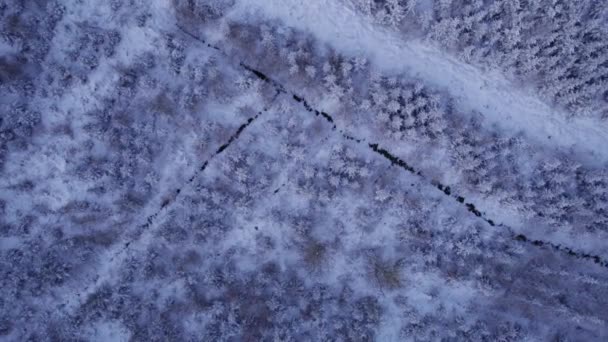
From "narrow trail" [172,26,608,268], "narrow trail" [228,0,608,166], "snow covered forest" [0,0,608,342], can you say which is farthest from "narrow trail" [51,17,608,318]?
"narrow trail" [228,0,608,166]

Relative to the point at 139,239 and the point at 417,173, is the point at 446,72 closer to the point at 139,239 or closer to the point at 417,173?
the point at 417,173

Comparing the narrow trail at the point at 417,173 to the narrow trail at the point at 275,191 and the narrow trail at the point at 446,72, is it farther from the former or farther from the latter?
the narrow trail at the point at 446,72

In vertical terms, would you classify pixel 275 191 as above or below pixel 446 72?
below

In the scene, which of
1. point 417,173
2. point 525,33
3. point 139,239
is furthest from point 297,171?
point 525,33

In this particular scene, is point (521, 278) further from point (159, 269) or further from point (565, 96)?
point (159, 269)

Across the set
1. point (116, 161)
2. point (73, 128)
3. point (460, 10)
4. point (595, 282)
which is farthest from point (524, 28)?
point (73, 128)
